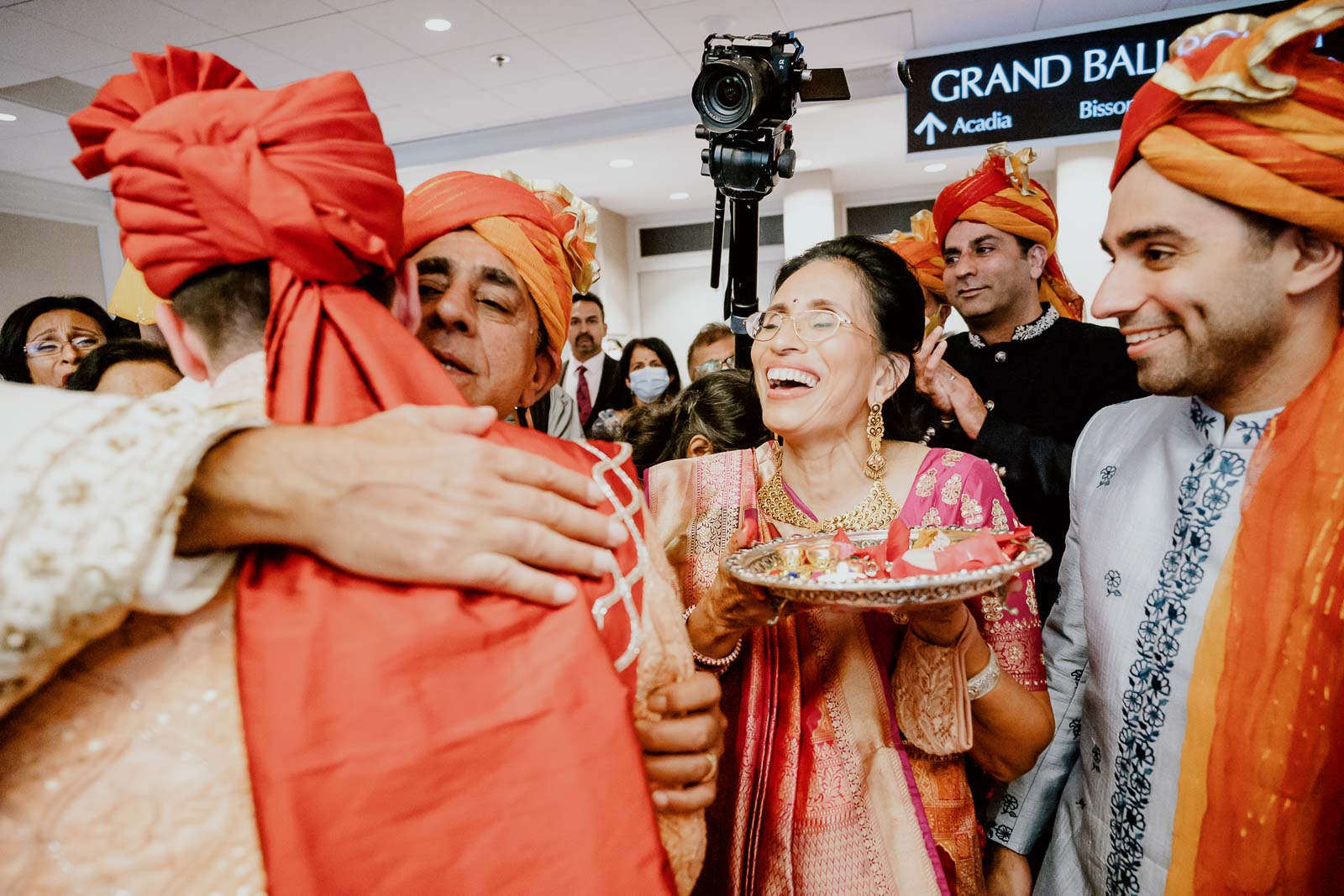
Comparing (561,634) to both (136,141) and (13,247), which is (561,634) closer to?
(136,141)

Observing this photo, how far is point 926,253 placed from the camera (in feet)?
10.1

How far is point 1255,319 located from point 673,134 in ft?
18.6

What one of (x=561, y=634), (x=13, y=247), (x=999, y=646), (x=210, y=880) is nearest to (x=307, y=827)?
(x=210, y=880)

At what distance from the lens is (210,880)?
2.08 feet

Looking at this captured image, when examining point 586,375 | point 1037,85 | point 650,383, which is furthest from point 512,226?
point 586,375

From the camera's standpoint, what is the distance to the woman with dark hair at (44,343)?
110 inches

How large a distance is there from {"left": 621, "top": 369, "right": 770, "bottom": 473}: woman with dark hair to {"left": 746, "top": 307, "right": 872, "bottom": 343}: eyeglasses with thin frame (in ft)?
1.79

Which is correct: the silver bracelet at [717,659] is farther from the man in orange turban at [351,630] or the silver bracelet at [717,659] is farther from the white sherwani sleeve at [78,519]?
the white sherwani sleeve at [78,519]

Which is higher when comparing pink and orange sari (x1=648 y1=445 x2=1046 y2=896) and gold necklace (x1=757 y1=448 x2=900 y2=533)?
gold necklace (x1=757 y1=448 x2=900 y2=533)

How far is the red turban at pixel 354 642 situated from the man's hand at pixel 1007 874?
1098 millimetres

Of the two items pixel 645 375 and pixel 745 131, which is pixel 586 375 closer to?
pixel 645 375

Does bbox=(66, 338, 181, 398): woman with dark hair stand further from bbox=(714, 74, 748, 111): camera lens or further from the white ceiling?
the white ceiling

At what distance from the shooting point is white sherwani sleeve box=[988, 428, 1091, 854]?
1.41m

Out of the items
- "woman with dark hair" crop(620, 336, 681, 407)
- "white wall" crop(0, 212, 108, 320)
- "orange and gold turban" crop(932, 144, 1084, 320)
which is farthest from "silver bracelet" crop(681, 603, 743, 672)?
"white wall" crop(0, 212, 108, 320)
